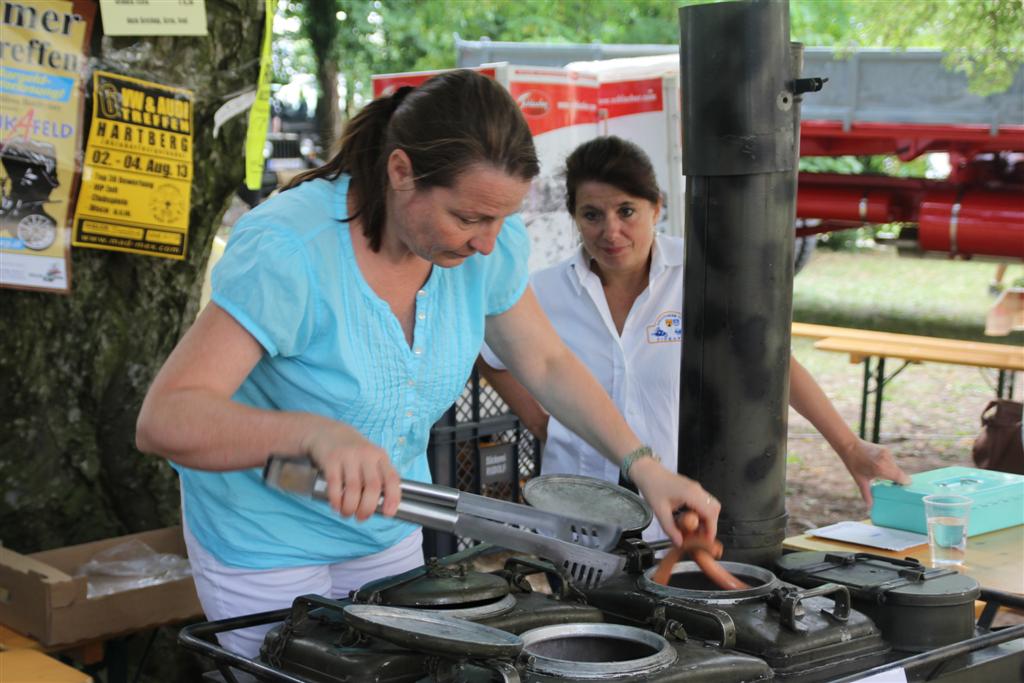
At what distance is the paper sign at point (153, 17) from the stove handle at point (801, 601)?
237 cm

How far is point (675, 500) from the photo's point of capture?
1.99 meters

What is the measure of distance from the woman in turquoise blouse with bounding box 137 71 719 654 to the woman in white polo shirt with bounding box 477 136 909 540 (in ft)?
2.90

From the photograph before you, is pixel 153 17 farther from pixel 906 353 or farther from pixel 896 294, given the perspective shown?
pixel 896 294

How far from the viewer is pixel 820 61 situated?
31.0 ft

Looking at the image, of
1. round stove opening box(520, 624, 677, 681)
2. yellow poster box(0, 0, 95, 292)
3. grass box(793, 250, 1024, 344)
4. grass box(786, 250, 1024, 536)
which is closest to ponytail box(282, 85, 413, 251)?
round stove opening box(520, 624, 677, 681)

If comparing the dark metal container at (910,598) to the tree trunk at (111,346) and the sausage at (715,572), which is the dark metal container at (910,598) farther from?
the tree trunk at (111,346)

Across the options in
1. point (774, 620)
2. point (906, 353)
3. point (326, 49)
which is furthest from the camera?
point (326, 49)

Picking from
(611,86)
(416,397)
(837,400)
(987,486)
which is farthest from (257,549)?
(837,400)

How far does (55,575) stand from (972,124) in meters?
7.95

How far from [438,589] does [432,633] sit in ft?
0.86

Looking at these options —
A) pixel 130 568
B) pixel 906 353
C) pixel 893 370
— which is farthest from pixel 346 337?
pixel 893 370

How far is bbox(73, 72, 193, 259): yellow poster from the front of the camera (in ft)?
10.5

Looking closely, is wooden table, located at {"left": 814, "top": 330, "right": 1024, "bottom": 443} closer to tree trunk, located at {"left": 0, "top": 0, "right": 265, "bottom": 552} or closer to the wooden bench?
the wooden bench

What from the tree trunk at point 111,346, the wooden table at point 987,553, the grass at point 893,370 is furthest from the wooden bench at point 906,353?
the tree trunk at point 111,346
